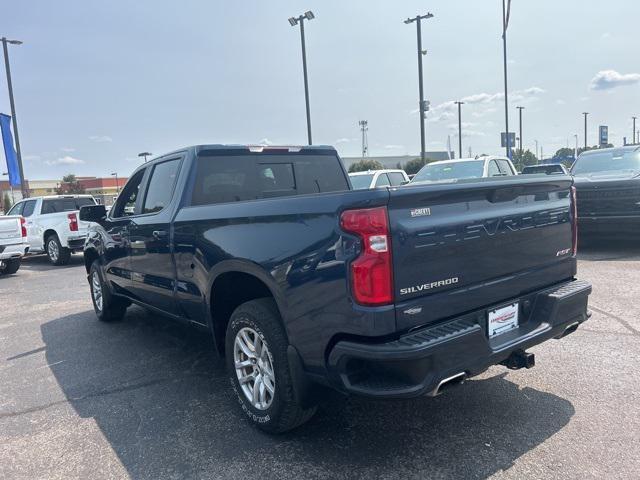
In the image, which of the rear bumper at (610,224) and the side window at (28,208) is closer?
the rear bumper at (610,224)

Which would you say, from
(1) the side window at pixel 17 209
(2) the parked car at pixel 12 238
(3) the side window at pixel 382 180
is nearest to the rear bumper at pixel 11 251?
(2) the parked car at pixel 12 238

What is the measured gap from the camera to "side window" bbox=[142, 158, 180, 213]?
14.6 ft

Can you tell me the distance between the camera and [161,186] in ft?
15.3

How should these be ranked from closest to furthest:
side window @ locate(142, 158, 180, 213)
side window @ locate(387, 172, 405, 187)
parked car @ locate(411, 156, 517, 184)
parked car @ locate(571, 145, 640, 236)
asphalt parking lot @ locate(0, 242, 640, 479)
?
asphalt parking lot @ locate(0, 242, 640, 479) < side window @ locate(142, 158, 180, 213) < parked car @ locate(571, 145, 640, 236) < parked car @ locate(411, 156, 517, 184) < side window @ locate(387, 172, 405, 187)

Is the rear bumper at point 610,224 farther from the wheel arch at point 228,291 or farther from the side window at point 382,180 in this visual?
the wheel arch at point 228,291

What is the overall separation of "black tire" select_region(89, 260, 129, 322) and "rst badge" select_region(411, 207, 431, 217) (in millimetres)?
4645

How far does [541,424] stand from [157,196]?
3.59 metres

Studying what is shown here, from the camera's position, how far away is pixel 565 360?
4.25 m

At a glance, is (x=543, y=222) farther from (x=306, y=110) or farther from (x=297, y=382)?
(x=306, y=110)

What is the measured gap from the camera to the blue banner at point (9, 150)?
1945cm

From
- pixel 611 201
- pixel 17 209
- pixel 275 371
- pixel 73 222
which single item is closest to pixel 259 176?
pixel 275 371

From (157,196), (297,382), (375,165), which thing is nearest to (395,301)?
(297,382)

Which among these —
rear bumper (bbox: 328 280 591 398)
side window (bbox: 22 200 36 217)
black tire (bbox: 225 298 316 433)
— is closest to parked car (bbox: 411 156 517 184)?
black tire (bbox: 225 298 316 433)

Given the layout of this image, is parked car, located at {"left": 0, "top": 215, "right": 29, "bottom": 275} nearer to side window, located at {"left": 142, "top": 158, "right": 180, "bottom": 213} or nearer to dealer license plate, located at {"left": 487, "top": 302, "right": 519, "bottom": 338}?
side window, located at {"left": 142, "top": 158, "right": 180, "bottom": 213}
